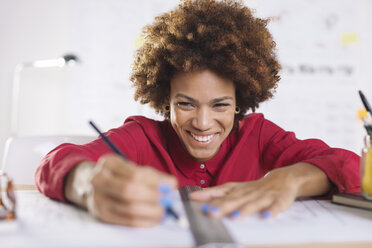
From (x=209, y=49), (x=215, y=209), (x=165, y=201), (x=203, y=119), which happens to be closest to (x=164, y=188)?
(x=165, y=201)

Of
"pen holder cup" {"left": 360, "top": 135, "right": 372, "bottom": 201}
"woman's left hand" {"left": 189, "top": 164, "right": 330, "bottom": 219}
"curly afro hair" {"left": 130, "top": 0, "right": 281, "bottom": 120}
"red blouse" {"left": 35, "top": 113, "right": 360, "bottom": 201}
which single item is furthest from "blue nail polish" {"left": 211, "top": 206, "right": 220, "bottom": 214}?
"curly afro hair" {"left": 130, "top": 0, "right": 281, "bottom": 120}

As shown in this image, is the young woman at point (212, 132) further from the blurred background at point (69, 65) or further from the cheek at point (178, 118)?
the blurred background at point (69, 65)

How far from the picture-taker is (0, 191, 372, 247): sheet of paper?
597mm

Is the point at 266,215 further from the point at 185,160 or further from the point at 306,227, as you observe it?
the point at 185,160

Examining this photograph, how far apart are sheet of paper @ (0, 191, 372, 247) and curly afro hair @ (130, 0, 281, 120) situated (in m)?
0.59

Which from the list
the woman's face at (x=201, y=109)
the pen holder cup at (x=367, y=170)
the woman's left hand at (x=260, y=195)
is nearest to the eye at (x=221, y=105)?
the woman's face at (x=201, y=109)

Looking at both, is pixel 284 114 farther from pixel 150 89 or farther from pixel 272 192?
pixel 272 192

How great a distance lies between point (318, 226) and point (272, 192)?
5.5 inches

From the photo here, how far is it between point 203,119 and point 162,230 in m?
0.60

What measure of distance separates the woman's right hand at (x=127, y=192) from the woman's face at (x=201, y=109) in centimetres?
58

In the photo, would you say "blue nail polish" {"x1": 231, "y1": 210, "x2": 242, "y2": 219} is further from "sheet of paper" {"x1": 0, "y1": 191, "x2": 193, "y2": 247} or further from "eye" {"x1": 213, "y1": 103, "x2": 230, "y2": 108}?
"eye" {"x1": 213, "y1": 103, "x2": 230, "y2": 108}

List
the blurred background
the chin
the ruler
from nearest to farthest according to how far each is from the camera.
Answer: the ruler < the chin < the blurred background

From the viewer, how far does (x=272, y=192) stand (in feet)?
2.71

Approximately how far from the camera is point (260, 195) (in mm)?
801
